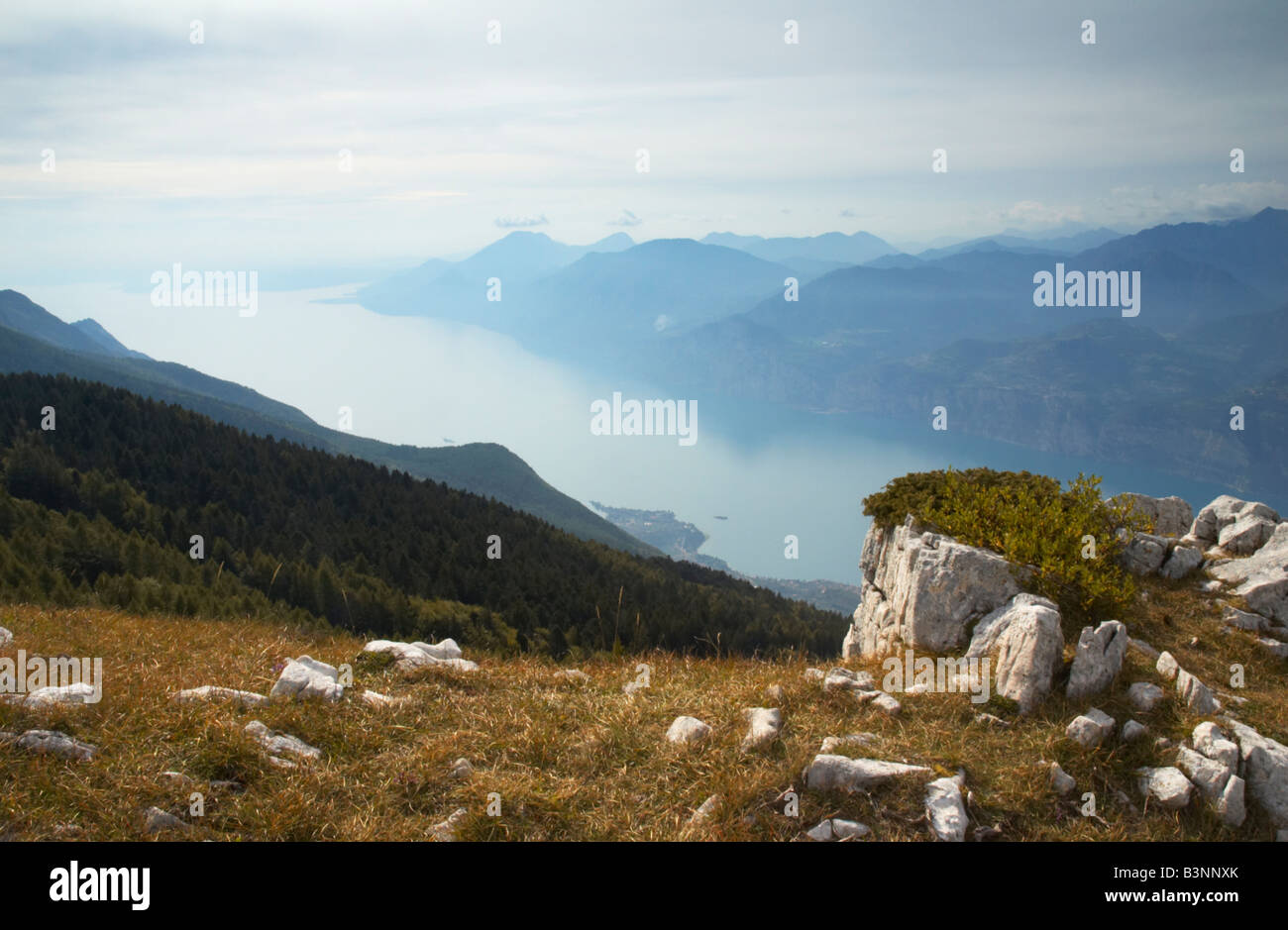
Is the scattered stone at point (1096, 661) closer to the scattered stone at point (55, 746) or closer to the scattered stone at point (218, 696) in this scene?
the scattered stone at point (218, 696)

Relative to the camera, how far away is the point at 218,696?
8.39 meters

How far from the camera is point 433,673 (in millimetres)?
10047

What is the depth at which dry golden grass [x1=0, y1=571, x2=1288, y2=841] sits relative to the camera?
6418 mm

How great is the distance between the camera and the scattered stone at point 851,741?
297 inches

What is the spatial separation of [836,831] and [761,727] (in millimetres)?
1614

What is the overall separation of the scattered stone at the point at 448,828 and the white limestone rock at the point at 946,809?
422 cm

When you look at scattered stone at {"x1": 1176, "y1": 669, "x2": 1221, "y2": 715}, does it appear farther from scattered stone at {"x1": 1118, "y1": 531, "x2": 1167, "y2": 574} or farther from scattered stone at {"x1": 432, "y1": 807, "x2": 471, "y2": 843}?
scattered stone at {"x1": 432, "y1": 807, "x2": 471, "y2": 843}

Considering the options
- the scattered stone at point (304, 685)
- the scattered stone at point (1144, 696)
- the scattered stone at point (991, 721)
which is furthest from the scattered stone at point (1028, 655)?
the scattered stone at point (304, 685)

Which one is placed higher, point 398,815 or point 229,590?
point 398,815

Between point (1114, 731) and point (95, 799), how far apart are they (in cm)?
1006

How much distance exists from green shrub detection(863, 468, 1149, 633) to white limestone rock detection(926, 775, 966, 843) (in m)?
4.75

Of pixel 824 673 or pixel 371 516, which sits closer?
pixel 824 673
